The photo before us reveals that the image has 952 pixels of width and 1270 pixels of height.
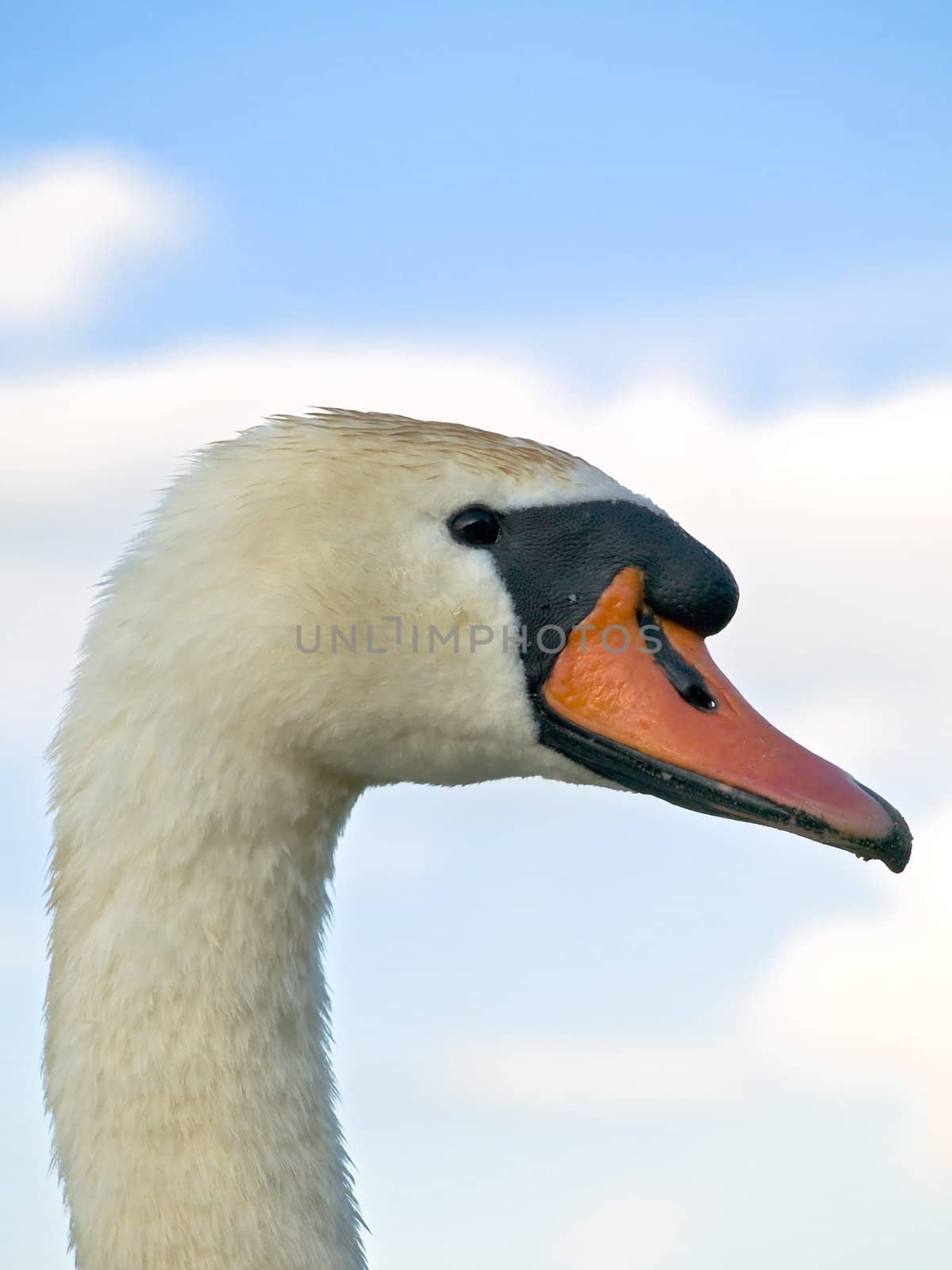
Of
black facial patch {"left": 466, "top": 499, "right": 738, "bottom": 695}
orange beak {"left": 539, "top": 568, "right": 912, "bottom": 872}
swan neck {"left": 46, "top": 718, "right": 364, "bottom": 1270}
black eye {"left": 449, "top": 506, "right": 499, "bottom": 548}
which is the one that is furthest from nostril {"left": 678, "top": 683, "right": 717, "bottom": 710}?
swan neck {"left": 46, "top": 718, "right": 364, "bottom": 1270}

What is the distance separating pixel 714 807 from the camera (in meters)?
4.68

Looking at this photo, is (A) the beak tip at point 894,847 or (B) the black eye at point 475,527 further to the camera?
(B) the black eye at point 475,527

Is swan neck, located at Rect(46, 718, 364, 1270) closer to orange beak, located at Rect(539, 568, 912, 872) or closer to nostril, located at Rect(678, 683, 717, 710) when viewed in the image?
orange beak, located at Rect(539, 568, 912, 872)

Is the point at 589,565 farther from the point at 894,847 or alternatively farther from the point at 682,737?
the point at 894,847

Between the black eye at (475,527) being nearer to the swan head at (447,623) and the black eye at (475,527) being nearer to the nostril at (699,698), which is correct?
the swan head at (447,623)

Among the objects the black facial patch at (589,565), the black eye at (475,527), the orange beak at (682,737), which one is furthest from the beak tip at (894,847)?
the black eye at (475,527)

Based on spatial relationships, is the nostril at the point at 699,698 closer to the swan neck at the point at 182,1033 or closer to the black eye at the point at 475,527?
the black eye at the point at 475,527

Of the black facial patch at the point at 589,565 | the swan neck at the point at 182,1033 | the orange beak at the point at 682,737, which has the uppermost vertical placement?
the black facial patch at the point at 589,565

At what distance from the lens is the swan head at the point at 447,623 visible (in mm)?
4613

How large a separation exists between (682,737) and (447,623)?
748 millimetres

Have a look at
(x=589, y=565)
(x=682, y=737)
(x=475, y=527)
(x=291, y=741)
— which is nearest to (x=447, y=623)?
(x=475, y=527)

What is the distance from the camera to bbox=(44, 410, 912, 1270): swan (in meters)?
4.58

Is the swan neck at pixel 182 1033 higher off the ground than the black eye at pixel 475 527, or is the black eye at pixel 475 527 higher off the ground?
the black eye at pixel 475 527

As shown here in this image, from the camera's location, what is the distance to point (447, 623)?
188 inches
